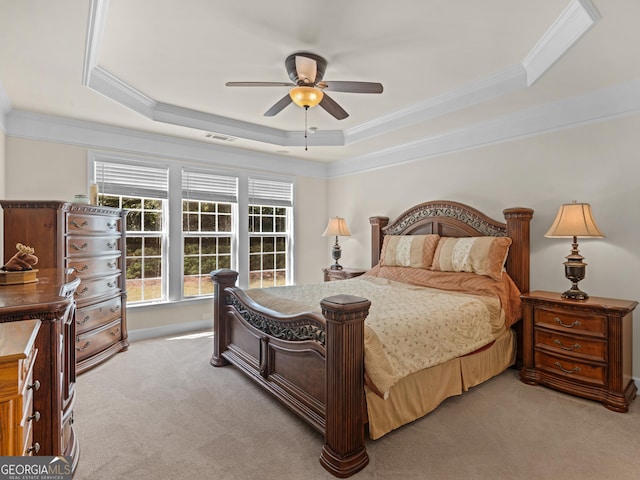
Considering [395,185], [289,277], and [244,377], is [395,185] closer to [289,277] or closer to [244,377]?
[289,277]

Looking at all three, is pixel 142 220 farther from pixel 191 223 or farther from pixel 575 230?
pixel 575 230

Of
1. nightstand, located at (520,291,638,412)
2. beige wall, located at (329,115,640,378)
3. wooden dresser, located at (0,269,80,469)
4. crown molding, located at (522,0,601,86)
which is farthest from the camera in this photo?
beige wall, located at (329,115,640,378)

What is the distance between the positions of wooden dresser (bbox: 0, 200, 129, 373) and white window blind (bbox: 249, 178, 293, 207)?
192cm

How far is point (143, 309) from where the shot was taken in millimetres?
4402

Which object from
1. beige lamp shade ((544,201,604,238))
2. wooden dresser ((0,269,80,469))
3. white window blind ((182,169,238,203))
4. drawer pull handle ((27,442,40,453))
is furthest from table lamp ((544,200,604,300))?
white window blind ((182,169,238,203))

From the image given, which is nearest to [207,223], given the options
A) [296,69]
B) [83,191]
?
[83,191]

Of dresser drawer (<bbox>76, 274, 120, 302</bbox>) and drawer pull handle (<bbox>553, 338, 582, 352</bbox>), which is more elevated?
dresser drawer (<bbox>76, 274, 120, 302</bbox>)

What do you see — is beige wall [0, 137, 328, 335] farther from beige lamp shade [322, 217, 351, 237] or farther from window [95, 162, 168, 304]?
beige lamp shade [322, 217, 351, 237]

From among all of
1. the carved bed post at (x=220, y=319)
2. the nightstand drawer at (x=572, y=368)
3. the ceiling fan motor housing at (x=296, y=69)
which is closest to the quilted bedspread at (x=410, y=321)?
the carved bed post at (x=220, y=319)

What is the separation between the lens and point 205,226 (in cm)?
498

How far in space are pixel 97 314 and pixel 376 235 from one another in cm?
355

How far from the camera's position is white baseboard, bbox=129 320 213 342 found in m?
4.33

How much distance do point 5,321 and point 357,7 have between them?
98.2 inches

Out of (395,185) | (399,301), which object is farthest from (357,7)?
(395,185)
